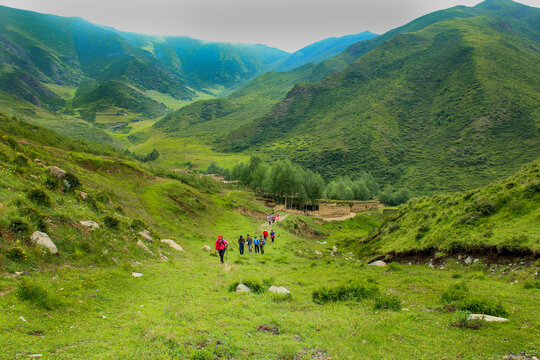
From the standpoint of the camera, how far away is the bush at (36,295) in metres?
7.42

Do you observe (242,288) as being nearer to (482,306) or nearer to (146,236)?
(482,306)

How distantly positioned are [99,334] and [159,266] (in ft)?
26.7

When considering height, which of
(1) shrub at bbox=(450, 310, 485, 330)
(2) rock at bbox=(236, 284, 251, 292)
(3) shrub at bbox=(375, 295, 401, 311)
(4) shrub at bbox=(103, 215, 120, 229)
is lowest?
(2) rock at bbox=(236, 284, 251, 292)

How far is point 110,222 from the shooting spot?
51.0ft

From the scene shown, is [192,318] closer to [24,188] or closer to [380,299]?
[380,299]

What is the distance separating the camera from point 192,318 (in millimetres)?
8438

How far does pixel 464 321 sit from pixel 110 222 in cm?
1666

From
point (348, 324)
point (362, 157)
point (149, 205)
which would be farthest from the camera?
point (362, 157)

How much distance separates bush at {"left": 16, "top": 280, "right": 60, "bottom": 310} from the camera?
24.3ft

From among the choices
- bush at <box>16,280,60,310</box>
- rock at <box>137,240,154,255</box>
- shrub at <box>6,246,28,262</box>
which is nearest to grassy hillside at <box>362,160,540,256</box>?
rock at <box>137,240,154,255</box>

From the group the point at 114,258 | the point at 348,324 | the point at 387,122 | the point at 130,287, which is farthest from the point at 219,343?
the point at 387,122

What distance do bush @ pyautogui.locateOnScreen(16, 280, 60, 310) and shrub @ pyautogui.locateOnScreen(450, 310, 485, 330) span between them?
11.3 m

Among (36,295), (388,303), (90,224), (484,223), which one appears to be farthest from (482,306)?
(90,224)

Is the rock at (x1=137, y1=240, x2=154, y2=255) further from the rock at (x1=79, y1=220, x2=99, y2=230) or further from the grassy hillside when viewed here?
the grassy hillside
